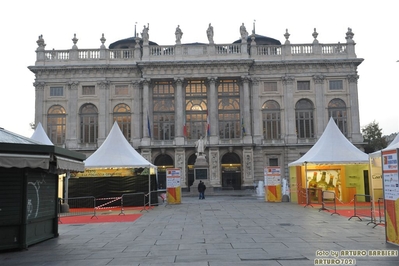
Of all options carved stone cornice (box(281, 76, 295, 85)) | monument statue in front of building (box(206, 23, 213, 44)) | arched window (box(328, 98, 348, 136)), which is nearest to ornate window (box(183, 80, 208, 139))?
monument statue in front of building (box(206, 23, 213, 44))

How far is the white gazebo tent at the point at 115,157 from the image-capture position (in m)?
26.6

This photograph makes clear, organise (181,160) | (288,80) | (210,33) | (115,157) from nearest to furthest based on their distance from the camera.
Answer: (115,157)
(181,160)
(288,80)
(210,33)

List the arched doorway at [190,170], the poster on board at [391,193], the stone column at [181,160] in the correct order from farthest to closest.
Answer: the arched doorway at [190,170] → the stone column at [181,160] → the poster on board at [391,193]

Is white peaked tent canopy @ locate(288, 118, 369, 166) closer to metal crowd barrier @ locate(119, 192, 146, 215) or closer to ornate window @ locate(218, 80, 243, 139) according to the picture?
metal crowd barrier @ locate(119, 192, 146, 215)

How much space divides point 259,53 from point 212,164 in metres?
16.0

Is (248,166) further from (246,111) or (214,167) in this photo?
(246,111)

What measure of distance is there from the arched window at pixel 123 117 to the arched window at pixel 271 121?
1714 centimetres

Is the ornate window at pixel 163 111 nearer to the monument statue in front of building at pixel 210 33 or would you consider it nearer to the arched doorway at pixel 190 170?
the arched doorway at pixel 190 170

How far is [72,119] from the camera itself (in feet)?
169

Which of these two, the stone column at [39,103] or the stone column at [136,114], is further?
the stone column at [136,114]

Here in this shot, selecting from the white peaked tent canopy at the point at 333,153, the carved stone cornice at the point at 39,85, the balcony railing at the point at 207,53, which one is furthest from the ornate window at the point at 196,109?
the white peaked tent canopy at the point at 333,153

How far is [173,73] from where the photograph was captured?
51.4m

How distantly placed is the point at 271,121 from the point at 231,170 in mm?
8020

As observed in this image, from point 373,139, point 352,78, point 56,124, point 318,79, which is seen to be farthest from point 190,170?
point 373,139
